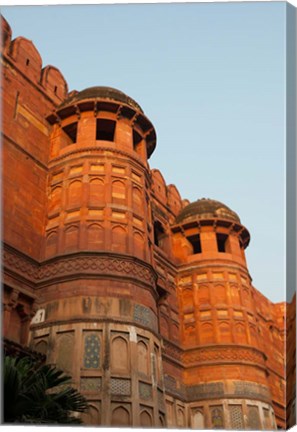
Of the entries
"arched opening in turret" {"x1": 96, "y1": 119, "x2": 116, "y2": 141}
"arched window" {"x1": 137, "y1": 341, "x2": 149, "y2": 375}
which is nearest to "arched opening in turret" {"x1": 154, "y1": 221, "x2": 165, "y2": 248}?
"arched opening in turret" {"x1": 96, "y1": 119, "x2": 116, "y2": 141}

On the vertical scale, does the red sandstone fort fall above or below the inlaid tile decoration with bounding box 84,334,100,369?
above

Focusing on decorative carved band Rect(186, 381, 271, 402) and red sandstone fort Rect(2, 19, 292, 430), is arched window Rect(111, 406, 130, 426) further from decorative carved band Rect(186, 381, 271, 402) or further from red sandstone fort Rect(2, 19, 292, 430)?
decorative carved band Rect(186, 381, 271, 402)

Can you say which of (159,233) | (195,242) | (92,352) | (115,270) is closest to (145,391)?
(92,352)

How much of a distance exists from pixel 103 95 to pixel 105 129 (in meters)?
1.49

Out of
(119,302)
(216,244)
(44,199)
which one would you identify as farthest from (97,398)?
(216,244)

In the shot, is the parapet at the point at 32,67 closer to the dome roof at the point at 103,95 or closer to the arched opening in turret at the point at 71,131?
the dome roof at the point at 103,95

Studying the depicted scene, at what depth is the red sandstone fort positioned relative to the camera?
14.0 metres

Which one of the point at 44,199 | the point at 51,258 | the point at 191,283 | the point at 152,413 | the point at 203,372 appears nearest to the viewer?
the point at 152,413

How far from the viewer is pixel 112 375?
43.7 feet

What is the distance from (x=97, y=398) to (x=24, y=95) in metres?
10.3

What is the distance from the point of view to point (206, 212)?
23.9 metres

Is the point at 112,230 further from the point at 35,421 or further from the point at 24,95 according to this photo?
the point at 35,421

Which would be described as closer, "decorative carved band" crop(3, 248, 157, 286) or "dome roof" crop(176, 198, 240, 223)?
"decorative carved band" crop(3, 248, 157, 286)

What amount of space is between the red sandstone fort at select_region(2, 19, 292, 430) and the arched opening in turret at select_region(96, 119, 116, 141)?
69 mm
